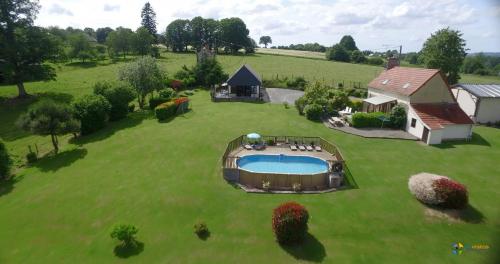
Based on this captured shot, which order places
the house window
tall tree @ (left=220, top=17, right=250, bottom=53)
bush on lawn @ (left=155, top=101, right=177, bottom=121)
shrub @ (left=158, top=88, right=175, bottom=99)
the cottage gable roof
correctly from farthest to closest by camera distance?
tall tree @ (left=220, top=17, right=250, bottom=53) < the cottage gable roof < shrub @ (left=158, top=88, right=175, bottom=99) < bush on lawn @ (left=155, top=101, right=177, bottom=121) < the house window

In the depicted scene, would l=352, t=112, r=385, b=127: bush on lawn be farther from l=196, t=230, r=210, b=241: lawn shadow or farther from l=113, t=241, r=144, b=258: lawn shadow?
l=113, t=241, r=144, b=258: lawn shadow

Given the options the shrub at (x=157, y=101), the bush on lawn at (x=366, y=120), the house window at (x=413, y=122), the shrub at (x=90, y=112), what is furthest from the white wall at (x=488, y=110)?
the shrub at (x=90, y=112)

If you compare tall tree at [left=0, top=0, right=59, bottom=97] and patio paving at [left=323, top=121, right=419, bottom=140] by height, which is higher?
tall tree at [left=0, top=0, right=59, bottom=97]

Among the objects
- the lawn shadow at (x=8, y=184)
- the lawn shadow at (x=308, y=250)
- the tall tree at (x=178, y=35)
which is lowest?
the lawn shadow at (x=8, y=184)

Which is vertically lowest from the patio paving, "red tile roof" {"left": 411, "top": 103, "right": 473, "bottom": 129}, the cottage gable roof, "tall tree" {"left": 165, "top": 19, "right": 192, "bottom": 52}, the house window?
the patio paving

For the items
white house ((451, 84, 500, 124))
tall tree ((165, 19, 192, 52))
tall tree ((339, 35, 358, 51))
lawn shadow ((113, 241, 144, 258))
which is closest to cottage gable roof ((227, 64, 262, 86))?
white house ((451, 84, 500, 124))

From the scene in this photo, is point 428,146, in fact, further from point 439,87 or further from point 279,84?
point 279,84

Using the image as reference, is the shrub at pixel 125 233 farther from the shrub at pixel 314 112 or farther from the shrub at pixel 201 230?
the shrub at pixel 314 112
